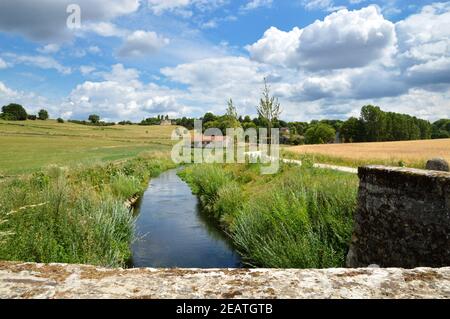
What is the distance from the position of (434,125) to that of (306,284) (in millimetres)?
146711

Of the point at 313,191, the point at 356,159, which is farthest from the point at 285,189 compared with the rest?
the point at 356,159

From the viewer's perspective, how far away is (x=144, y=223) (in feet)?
52.4

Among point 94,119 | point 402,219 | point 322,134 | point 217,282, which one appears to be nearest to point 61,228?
point 402,219

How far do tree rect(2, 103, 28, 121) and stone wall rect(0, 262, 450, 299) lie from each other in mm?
102131

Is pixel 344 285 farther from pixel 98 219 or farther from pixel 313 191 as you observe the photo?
pixel 98 219

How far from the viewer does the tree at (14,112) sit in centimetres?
9031

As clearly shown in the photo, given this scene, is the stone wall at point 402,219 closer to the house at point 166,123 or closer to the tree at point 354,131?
the tree at point 354,131

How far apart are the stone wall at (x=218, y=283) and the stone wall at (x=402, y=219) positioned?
2.64m

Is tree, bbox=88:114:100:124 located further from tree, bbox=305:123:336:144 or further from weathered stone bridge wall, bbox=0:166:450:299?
weathered stone bridge wall, bbox=0:166:450:299

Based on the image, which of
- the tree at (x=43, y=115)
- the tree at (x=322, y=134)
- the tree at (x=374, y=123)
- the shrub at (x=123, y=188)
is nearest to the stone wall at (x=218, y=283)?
the shrub at (x=123, y=188)

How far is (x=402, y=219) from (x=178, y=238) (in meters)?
10.0

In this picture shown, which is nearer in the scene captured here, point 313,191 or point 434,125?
point 313,191
